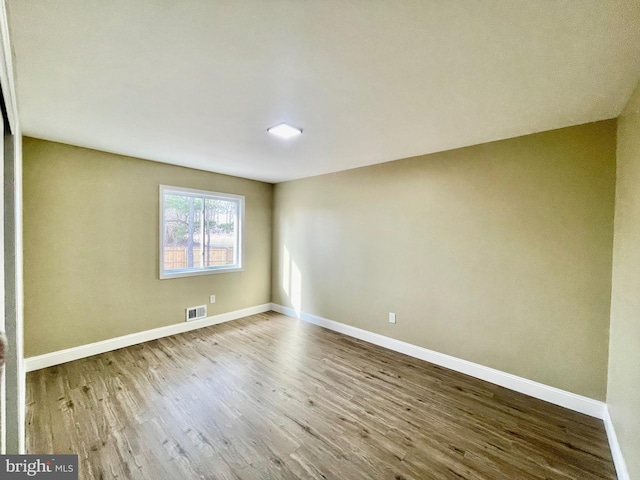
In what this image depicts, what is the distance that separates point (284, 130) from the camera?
241 cm

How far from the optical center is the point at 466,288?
2842 mm

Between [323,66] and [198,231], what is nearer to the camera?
[323,66]

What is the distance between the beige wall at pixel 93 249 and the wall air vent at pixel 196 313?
8cm

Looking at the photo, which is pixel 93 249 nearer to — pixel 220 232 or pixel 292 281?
pixel 220 232

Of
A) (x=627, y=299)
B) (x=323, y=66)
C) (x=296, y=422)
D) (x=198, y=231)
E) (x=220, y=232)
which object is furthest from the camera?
(x=220, y=232)

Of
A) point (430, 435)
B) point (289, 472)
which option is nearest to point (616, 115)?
point (430, 435)

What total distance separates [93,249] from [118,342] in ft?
3.88

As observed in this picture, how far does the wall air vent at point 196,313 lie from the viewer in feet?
13.0

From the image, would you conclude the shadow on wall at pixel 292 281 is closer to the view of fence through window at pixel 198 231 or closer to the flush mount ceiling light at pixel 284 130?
the view of fence through window at pixel 198 231

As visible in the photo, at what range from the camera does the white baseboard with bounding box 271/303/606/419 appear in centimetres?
223
